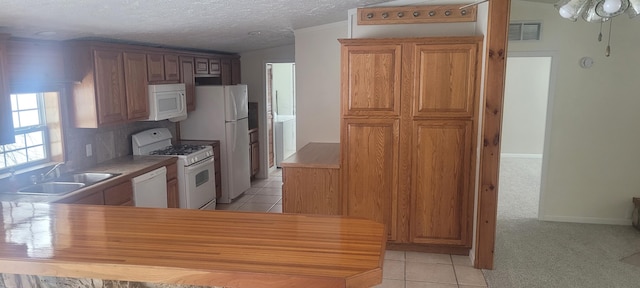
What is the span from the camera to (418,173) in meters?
3.68

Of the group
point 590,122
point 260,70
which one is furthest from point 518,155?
point 260,70

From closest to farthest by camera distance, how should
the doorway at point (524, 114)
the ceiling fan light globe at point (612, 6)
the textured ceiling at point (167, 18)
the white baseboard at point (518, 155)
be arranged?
the ceiling fan light globe at point (612, 6), the textured ceiling at point (167, 18), the doorway at point (524, 114), the white baseboard at point (518, 155)

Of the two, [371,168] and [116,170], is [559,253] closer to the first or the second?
[371,168]

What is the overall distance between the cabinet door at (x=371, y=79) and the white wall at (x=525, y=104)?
480cm

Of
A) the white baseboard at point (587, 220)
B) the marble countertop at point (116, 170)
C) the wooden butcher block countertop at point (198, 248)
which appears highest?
the wooden butcher block countertop at point (198, 248)

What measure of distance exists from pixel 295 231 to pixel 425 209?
2.29 metres

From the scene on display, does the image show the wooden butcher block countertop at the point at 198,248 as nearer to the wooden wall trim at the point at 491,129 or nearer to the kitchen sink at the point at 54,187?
the kitchen sink at the point at 54,187

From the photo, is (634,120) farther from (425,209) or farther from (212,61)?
(212,61)

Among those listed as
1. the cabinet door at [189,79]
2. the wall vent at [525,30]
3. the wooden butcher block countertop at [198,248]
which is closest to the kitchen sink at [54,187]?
the wooden butcher block countertop at [198,248]

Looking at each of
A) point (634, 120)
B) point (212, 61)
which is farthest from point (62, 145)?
point (634, 120)

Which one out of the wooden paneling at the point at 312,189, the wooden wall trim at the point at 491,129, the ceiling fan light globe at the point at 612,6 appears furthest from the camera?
the wooden paneling at the point at 312,189

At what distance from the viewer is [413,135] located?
3.64m

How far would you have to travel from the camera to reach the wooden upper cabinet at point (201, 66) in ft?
17.8

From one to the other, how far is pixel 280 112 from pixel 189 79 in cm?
285
